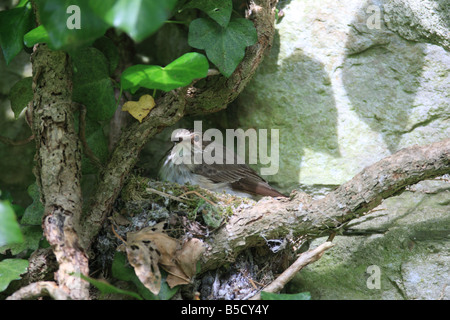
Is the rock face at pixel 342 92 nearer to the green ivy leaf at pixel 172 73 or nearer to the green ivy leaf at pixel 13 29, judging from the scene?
the green ivy leaf at pixel 172 73

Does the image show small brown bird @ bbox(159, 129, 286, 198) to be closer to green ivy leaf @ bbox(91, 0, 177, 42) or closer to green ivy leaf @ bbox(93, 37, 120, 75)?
green ivy leaf @ bbox(93, 37, 120, 75)

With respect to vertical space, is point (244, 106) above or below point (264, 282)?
above

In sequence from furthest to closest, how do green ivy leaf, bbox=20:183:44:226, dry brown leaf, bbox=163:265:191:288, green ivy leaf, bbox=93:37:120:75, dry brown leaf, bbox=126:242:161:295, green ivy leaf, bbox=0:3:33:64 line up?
green ivy leaf, bbox=93:37:120:75 < green ivy leaf, bbox=20:183:44:226 < green ivy leaf, bbox=0:3:33:64 < dry brown leaf, bbox=163:265:191:288 < dry brown leaf, bbox=126:242:161:295

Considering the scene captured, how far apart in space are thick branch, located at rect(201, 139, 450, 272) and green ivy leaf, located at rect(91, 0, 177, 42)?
4.13ft

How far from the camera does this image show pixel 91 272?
7.88ft

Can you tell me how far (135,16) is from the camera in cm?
136

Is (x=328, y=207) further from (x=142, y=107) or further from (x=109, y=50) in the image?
(x=109, y=50)

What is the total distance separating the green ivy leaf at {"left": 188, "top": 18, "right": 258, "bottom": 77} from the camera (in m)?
2.43

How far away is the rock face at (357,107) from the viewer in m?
2.63

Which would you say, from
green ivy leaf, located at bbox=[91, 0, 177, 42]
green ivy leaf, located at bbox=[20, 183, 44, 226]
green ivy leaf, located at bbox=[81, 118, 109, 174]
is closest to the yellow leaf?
green ivy leaf, located at bbox=[81, 118, 109, 174]

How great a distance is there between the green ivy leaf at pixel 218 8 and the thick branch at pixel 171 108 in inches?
8.7

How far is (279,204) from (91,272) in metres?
1.04
